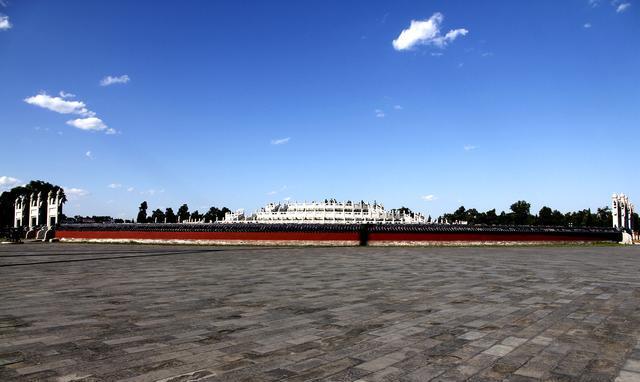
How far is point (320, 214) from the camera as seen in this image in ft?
182

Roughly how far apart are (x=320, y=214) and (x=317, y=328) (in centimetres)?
4922

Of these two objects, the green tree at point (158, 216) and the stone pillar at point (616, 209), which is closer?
the stone pillar at point (616, 209)

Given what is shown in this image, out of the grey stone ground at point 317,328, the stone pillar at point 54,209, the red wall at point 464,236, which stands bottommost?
the grey stone ground at point 317,328

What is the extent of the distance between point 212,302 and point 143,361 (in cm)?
366

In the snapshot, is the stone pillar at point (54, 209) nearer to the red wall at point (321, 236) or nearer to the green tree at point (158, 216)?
the red wall at point (321, 236)

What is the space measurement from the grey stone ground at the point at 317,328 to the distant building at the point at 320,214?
141 feet

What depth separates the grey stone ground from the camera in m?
4.39

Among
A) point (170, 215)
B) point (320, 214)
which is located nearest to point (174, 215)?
point (170, 215)

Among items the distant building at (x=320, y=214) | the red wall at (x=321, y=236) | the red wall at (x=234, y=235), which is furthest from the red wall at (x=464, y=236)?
the distant building at (x=320, y=214)

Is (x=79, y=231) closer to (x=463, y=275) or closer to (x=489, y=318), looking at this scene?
(x=463, y=275)

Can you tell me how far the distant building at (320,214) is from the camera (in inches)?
2165

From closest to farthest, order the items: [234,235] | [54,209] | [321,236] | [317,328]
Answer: [317,328] → [321,236] → [234,235] → [54,209]

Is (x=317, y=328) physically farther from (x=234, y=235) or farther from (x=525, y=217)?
(x=525, y=217)

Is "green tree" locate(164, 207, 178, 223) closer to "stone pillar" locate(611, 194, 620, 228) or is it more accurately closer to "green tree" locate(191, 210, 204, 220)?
"green tree" locate(191, 210, 204, 220)
